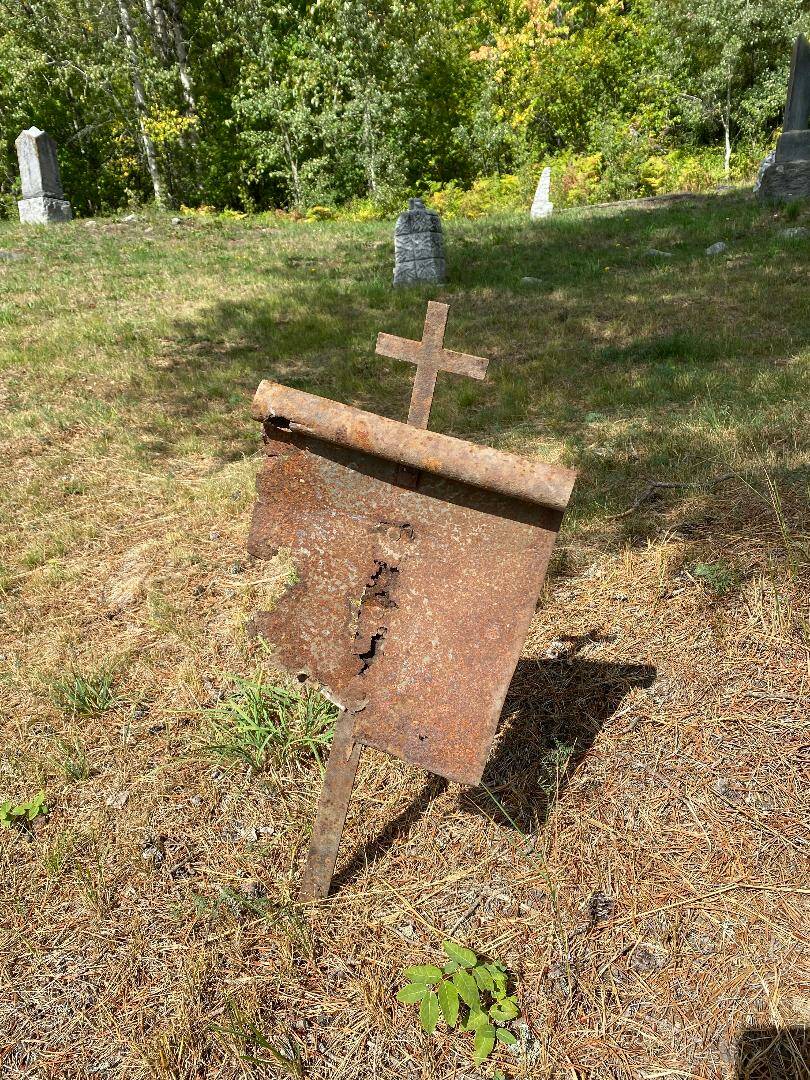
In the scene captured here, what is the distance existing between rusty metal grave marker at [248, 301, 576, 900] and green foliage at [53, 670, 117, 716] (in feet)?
4.40

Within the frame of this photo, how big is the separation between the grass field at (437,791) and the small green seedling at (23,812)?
42 mm

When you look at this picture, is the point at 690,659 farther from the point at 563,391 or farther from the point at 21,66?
the point at 21,66

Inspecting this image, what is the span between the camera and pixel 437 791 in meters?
2.56

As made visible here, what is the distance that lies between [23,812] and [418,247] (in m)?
8.21

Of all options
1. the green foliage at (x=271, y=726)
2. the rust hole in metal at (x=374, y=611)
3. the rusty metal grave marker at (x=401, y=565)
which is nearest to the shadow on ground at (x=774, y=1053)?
the rusty metal grave marker at (x=401, y=565)

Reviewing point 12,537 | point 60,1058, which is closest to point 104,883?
point 60,1058

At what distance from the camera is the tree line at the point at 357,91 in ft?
62.8

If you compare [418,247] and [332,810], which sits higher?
[418,247]

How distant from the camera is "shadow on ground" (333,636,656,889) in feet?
7.89

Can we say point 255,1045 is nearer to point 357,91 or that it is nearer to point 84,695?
point 84,695

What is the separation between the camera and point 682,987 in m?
1.90

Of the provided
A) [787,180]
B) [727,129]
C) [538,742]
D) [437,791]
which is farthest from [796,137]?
[437,791]

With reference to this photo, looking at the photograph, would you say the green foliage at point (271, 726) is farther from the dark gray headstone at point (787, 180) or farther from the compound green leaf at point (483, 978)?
the dark gray headstone at point (787, 180)

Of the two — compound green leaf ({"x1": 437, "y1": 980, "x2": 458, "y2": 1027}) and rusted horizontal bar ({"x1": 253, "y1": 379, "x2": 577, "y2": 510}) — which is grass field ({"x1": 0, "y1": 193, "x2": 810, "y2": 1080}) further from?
rusted horizontal bar ({"x1": 253, "y1": 379, "x2": 577, "y2": 510})
